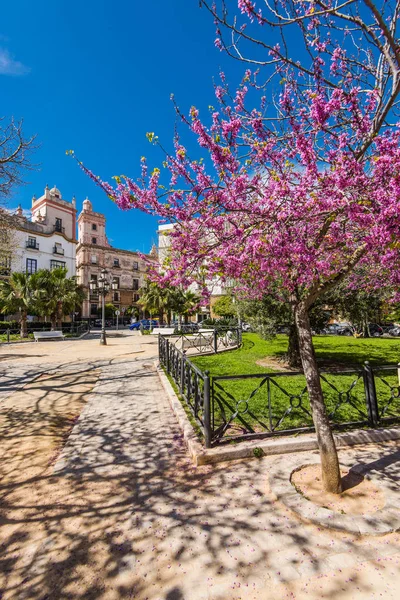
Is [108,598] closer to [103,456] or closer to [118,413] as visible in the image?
[103,456]

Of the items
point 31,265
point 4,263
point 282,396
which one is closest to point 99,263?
point 31,265

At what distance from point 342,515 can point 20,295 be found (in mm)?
26182

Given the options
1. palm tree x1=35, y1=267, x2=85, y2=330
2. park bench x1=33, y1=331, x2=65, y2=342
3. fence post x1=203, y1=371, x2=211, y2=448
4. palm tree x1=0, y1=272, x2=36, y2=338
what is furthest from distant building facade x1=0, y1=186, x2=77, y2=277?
fence post x1=203, y1=371, x2=211, y2=448

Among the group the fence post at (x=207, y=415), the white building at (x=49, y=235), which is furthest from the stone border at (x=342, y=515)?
the white building at (x=49, y=235)

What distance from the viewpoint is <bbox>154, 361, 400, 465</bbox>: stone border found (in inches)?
154

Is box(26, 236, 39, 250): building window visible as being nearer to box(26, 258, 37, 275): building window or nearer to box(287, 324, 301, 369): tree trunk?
box(26, 258, 37, 275): building window

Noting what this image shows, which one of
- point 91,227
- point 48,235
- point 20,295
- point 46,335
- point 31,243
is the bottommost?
point 46,335

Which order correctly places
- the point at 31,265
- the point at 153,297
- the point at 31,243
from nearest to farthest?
the point at 153,297, the point at 31,265, the point at 31,243

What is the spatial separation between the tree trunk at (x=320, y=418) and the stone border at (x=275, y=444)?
0.90 metres

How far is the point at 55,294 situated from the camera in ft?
83.3

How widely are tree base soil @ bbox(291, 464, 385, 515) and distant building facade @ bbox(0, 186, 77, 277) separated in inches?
1537

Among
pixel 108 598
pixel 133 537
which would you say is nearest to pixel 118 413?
pixel 133 537

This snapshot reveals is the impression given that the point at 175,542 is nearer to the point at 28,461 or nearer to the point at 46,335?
the point at 28,461

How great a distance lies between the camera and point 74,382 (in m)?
8.77
